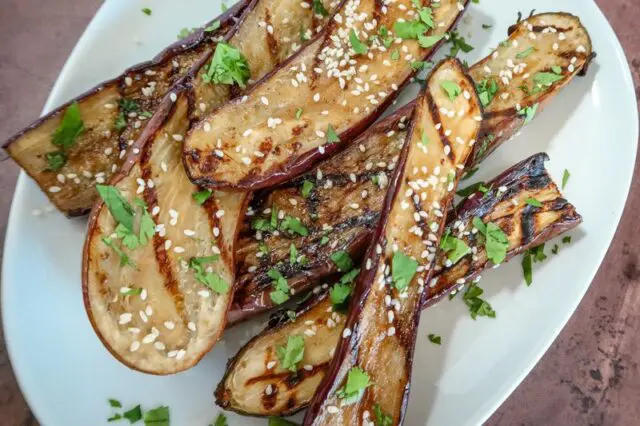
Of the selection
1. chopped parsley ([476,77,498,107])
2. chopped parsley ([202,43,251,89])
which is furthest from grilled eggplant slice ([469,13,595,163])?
chopped parsley ([202,43,251,89])

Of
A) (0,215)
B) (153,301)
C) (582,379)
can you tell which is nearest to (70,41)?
(0,215)

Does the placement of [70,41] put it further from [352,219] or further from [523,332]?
[523,332]

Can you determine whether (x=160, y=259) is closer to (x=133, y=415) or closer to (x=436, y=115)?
(x=133, y=415)

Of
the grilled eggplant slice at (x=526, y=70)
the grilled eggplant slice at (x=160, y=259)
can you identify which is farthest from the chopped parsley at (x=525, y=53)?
the grilled eggplant slice at (x=160, y=259)

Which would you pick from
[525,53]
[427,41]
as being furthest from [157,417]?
[525,53]

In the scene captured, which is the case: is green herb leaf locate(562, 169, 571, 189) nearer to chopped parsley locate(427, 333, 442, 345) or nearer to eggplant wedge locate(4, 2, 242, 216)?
chopped parsley locate(427, 333, 442, 345)

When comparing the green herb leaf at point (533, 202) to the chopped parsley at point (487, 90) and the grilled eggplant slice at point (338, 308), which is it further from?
the chopped parsley at point (487, 90)
